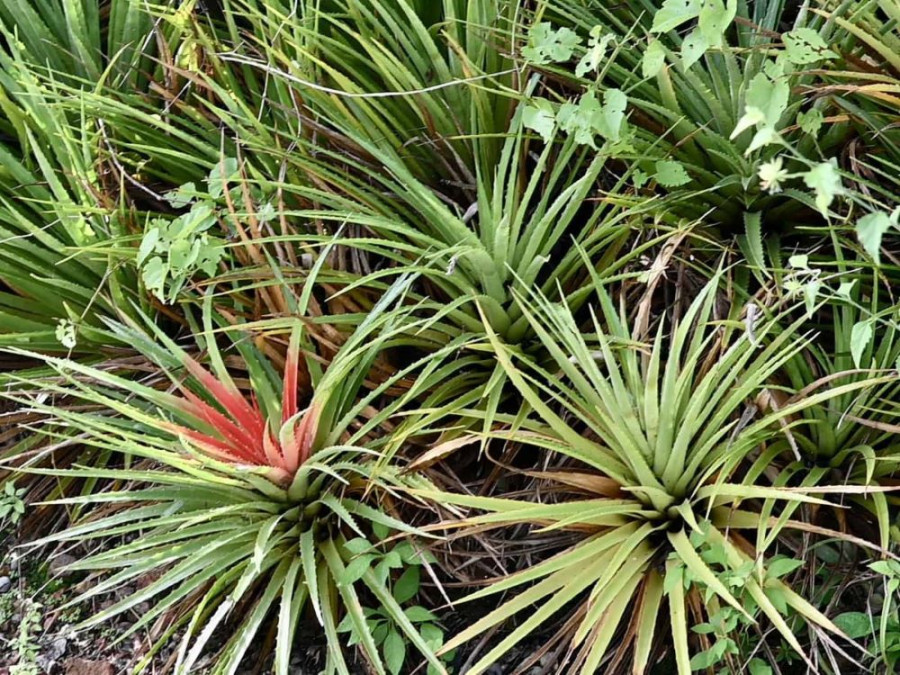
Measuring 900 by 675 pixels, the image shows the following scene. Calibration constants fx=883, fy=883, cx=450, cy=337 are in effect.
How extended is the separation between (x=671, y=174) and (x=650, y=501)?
552 mm

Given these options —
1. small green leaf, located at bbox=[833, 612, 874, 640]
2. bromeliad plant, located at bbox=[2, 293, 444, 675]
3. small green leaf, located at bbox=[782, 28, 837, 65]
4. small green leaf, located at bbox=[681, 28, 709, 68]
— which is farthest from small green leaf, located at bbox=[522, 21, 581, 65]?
small green leaf, located at bbox=[833, 612, 874, 640]

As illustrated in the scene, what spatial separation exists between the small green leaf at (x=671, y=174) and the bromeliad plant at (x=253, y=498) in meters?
0.51

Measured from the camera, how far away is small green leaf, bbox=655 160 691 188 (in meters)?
1.50

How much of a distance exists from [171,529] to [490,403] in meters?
0.64

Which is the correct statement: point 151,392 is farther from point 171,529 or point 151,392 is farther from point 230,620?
point 230,620

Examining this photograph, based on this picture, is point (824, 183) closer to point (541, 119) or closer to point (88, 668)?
point (541, 119)

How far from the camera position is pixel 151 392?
4.91 ft

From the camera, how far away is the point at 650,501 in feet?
4.56

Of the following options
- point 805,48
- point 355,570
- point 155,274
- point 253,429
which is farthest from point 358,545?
point 805,48

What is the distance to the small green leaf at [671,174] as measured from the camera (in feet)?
4.93

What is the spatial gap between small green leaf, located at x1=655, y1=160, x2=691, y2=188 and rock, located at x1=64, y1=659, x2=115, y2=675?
1.32 metres

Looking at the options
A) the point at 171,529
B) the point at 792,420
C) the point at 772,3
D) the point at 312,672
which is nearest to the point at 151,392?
the point at 171,529

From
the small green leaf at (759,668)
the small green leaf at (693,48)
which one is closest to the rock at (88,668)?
the small green leaf at (759,668)

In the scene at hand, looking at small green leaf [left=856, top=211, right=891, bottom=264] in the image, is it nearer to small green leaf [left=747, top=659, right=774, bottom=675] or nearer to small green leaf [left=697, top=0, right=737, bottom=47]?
small green leaf [left=697, top=0, right=737, bottom=47]
